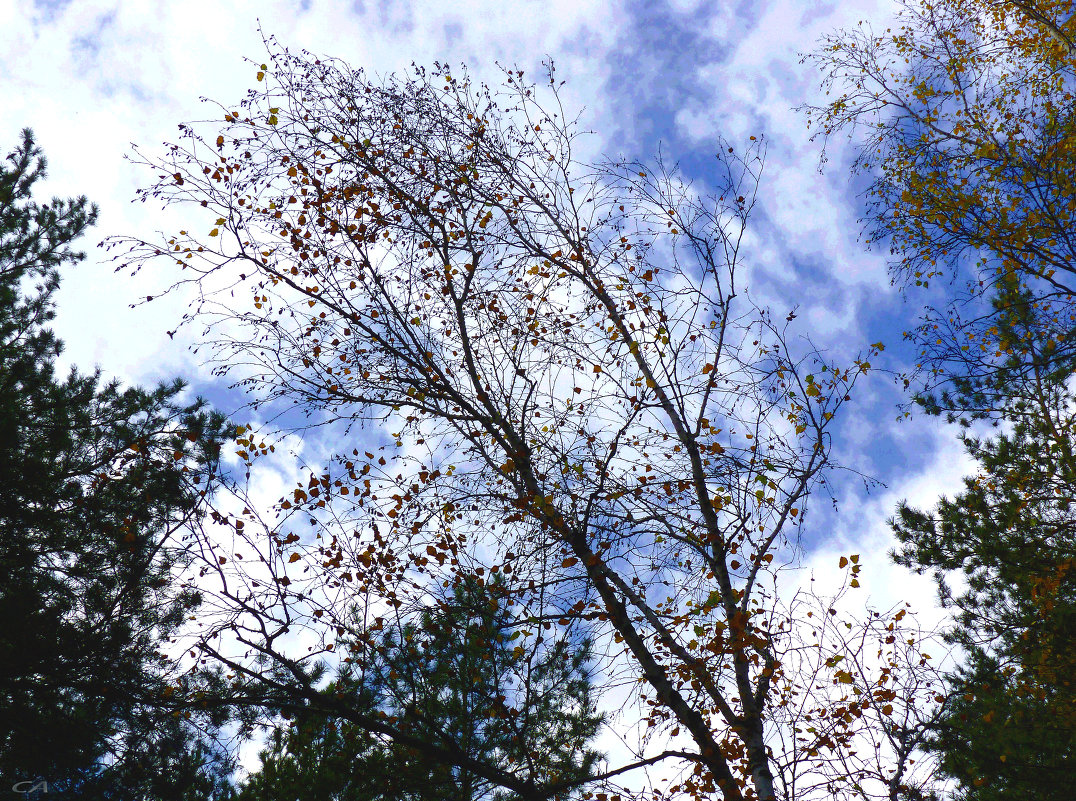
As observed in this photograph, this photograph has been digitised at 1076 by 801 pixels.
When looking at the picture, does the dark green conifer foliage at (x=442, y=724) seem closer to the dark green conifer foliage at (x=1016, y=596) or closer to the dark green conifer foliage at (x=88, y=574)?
the dark green conifer foliage at (x=88, y=574)

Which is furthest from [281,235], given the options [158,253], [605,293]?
[605,293]

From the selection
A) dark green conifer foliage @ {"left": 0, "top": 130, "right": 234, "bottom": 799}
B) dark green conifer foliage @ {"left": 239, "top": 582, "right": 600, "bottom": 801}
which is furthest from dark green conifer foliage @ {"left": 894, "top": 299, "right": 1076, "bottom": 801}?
dark green conifer foliage @ {"left": 0, "top": 130, "right": 234, "bottom": 799}

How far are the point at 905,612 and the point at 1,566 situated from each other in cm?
774

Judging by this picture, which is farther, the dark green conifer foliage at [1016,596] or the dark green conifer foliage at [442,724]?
the dark green conifer foliage at [1016,596]

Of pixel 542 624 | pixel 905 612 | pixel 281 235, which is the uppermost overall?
pixel 281 235

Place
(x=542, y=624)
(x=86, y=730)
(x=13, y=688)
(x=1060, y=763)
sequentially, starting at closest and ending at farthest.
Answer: (x=542, y=624) → (x=13, y=688) → (x=86, y=730) → (x=1060, y=763)

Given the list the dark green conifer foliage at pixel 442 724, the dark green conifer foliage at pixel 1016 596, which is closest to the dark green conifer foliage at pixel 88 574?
the dark green conifer foliage at pixel 442 724

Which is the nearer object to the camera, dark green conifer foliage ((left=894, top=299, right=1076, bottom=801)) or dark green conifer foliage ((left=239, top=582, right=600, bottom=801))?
dark green conifer foliage ((left=239, top=582, right=600, bottom=801))

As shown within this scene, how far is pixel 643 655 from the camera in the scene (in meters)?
4.52

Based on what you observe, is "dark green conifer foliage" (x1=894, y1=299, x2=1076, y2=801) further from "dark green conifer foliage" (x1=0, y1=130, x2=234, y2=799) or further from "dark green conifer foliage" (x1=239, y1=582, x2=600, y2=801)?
"dark green conifer foliage" (x1=0, y1=130, x2=234, y2=799)

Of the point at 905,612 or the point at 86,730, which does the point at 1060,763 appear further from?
the point at 86,730

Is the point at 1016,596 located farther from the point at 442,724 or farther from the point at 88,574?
the point at 88,574

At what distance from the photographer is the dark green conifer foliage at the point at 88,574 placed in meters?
5.17

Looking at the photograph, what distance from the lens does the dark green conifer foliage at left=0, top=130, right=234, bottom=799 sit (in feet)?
17.0
